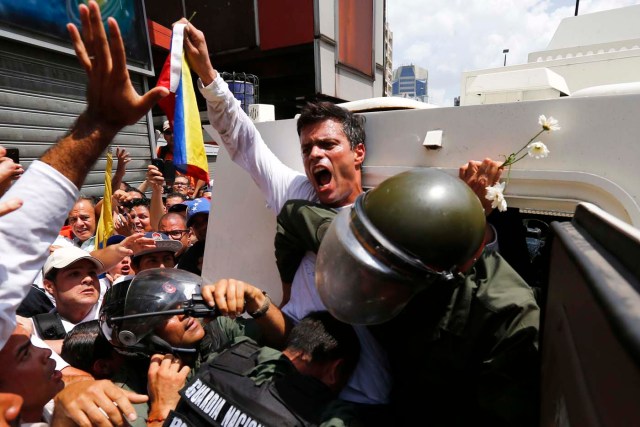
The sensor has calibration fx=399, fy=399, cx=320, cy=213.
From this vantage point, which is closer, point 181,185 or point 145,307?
point 145,307

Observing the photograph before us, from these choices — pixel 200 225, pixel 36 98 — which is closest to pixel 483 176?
pixel 200 225

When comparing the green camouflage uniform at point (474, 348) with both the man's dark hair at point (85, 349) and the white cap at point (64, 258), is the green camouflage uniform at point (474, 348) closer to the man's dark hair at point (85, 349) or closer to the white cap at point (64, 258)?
the man's dark hair at point (85, 349)

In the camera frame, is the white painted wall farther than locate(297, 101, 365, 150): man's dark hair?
No

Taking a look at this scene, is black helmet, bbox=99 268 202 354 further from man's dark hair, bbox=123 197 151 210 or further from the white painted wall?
man's dark hair, bbox=123 197 151 210

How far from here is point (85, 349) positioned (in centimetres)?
183

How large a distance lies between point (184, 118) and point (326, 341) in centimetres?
159

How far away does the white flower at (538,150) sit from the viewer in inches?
52.6

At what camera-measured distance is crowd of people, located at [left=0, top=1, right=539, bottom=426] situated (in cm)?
103

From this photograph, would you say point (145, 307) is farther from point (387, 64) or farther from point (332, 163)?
point (387, 64)

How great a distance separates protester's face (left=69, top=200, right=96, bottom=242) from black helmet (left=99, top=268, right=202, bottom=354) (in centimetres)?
237

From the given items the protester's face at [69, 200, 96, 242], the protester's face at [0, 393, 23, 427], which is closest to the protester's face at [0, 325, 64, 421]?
the protester's face at [0, 393, 23, 427]

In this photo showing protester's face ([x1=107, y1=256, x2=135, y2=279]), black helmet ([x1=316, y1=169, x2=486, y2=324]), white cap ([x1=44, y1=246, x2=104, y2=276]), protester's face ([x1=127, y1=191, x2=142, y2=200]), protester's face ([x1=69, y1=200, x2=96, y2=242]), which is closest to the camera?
black helmet ([x1=316, y1=169, x2=486, y2=324])

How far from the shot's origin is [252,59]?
1043 cm

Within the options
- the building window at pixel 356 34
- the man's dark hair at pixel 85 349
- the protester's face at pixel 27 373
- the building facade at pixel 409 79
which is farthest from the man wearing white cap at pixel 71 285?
the building facade at pixel 409 79
